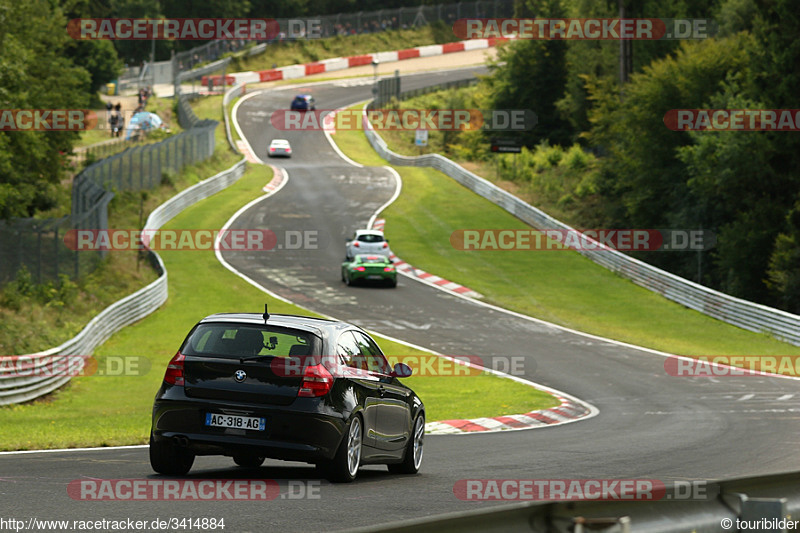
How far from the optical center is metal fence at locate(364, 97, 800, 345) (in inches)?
1288

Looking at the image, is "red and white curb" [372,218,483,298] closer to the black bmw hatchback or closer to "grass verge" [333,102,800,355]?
"grass verge" [333,102,800,355]

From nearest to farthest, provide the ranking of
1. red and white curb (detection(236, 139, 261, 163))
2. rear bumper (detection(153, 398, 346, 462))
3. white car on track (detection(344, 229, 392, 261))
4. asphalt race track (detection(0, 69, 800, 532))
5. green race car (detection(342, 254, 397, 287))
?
asphalt race track (detection(0, 69, 800, 532)), rear bumper (detection(153, 398, 346, 462)), green race car (detection(342, 254, 397, 287)), white car on track (detection(344, 229, 392, 261)), red and white curb (detection(236, 139, 261, 163))

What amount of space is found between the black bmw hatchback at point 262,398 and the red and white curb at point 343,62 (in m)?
84.0

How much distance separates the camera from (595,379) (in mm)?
25109

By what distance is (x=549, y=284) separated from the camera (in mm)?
40719

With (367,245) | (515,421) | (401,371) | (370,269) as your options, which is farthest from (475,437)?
(367,245)

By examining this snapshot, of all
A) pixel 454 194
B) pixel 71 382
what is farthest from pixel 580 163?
pixel 71 382

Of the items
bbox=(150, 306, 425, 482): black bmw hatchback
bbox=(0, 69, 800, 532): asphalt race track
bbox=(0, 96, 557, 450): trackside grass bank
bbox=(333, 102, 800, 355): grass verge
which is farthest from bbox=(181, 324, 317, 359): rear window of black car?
bbox=(333, 102, 800, 355): grass verge

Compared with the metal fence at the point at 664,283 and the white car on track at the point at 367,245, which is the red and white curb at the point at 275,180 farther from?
the white car on track at the point at 367,245

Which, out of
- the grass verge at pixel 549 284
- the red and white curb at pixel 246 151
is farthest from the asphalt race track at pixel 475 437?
the red and white curb at pixel 246 151

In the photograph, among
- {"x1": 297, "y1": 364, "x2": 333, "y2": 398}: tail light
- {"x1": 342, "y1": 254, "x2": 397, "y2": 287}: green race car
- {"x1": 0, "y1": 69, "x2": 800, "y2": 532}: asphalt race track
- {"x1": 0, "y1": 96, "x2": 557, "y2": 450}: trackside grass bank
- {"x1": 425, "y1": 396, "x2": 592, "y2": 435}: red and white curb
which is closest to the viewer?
{"x1": 0, "y1": 69, "x2": 800, "y2": 532}: asphalt race track

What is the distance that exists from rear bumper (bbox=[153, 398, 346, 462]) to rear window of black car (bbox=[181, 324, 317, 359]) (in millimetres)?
499

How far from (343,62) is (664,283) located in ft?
252

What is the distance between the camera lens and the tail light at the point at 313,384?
378 inches
